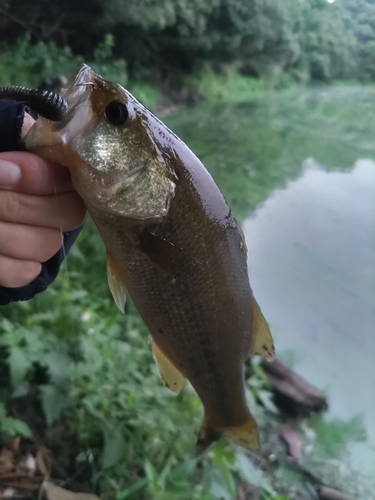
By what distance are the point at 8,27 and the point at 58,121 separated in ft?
20.7

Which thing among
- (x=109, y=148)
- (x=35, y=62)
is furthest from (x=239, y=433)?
(x=35, y=62)

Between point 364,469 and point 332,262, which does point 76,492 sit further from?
point 332,262

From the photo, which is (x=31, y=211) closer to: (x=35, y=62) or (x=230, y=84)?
(x=35, y=62)

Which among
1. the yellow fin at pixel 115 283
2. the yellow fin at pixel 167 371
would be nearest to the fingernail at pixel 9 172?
the yellow fin at pixel 115 283

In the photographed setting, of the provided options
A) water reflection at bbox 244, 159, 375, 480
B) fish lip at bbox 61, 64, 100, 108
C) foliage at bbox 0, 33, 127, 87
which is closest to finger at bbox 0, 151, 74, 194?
fish lip at bbox 61, 64, 100, 108

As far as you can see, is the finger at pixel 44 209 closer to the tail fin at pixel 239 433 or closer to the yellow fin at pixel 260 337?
the yellow fin at pixel 260 337

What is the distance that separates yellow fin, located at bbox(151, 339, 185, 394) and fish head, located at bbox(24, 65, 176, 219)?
0.35 m

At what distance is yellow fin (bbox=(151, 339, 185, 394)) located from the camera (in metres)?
0.91

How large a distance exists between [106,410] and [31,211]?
114 cm

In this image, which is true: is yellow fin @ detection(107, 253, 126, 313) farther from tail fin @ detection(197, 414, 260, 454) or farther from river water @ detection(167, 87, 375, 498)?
river water @ detection(167, 87, 375, 498)

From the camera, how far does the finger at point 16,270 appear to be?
76 centimetres

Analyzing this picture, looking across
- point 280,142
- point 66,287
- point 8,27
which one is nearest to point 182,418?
point 66,287

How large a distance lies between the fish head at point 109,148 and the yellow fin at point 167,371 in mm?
351

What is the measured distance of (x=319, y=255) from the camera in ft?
13.3
